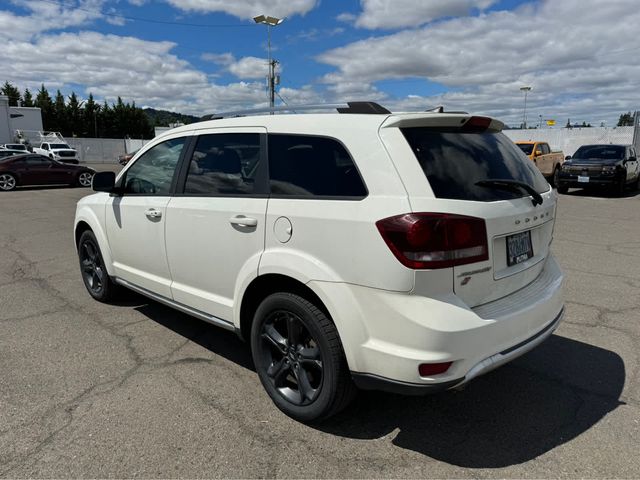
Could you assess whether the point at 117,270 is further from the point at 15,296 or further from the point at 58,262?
the point at 58,262

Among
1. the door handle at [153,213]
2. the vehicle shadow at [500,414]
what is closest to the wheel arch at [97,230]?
the door handle at [153,213]

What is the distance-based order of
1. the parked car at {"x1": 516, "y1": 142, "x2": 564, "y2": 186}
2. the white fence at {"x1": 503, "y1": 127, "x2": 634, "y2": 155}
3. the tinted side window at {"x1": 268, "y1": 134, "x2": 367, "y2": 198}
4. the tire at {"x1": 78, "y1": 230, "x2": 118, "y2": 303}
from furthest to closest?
the white fence at {"x1": 503, "y1": 127, "x2": 634, "y2": 155}, the parked car at {"x1": 516, "y1": 142, "x2": 564, "y2": 186}, the tire at {"x1": 78, "y1": 230, "x2": 118, "y2": 303}, the tinted side window at {"x1": 268, "y1": 134, "x2": 367, "y2": 198}

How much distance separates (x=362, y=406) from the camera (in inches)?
125

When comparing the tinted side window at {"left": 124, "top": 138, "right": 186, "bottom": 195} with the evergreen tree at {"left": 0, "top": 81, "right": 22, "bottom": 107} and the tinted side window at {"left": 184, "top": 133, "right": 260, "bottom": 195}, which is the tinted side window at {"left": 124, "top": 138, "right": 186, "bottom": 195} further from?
the evergreen tree at {"left": 0, "top": 81, "right": 22, "bottom": 107}

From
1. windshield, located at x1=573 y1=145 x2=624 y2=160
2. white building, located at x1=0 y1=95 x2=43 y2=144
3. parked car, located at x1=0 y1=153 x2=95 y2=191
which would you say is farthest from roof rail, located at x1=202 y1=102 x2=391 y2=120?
white building, located at x1=0 y1=95 x2=43 y2=144

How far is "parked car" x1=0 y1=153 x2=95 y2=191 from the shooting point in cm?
2011

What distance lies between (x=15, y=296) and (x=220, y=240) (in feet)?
11.8

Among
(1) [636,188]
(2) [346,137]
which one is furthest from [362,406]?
(1) [636,188]

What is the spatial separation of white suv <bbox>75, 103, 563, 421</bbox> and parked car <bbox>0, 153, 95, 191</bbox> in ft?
66.5

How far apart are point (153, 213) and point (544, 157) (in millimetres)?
19255

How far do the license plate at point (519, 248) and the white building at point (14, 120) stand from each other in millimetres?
69451

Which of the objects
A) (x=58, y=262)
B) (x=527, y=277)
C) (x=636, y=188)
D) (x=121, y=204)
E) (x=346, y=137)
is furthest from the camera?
(x=636, y=188)

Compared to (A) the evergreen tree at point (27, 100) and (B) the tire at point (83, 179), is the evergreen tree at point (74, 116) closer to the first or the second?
(A) the evergreen tree at point (27, 100)

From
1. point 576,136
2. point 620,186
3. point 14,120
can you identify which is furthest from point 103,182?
point 14,120
